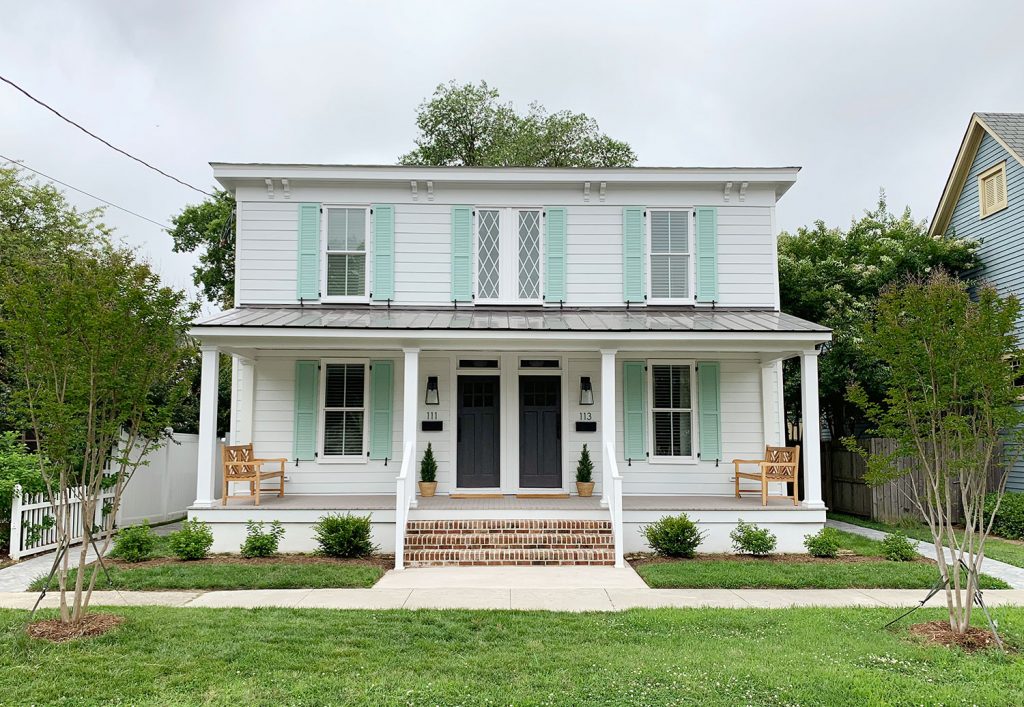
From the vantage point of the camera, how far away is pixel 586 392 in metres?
11.6

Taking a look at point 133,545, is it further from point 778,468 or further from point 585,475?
point 778,468

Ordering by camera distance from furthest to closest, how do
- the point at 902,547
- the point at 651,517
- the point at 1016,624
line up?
1. the point at 651,517
2. the point at 902,547
3. the point at 1016,624

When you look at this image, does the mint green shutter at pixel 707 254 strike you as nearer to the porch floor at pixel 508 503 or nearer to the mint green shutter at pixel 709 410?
the mint green shutter at pixel 709 410

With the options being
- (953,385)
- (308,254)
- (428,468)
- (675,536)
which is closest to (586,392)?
(428,468)

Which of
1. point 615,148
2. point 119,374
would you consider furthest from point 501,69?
point 119,374

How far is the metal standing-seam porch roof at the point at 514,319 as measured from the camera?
32.8 feet

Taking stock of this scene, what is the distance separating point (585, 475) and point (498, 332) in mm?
3027

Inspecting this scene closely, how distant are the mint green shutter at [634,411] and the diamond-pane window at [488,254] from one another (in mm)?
2636

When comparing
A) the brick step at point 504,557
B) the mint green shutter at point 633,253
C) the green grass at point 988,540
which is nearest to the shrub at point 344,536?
the brick step at point 504,557

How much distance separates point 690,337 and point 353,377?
5517 millimetres

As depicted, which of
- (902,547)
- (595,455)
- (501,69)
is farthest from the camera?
(501,69)

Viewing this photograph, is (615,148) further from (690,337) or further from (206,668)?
(206,668)

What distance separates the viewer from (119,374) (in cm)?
572

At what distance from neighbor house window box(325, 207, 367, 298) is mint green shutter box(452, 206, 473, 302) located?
60.4 inches
